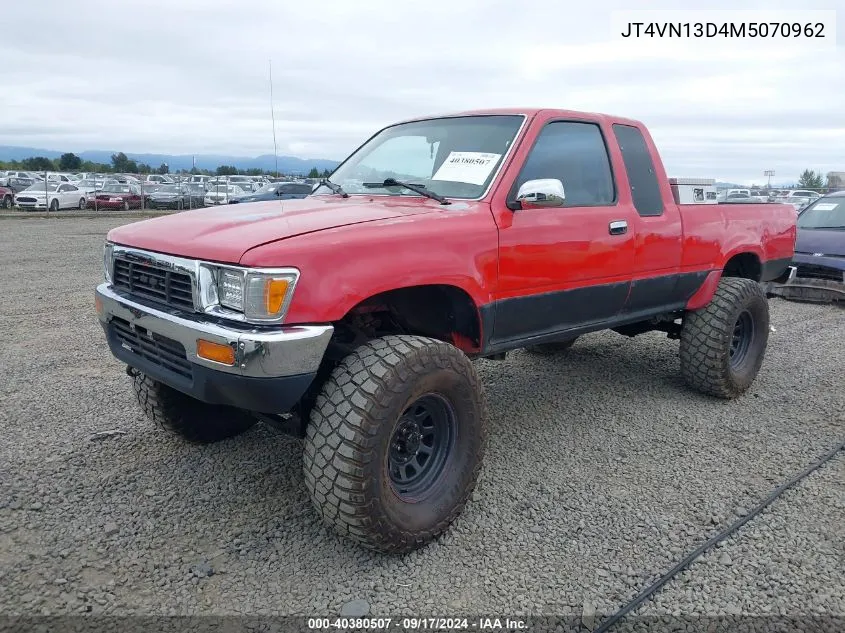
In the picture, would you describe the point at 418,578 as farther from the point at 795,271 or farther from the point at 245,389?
the point at 795,271

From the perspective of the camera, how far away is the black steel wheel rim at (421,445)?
10.2 ft

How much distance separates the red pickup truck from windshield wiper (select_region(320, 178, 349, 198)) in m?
0.07

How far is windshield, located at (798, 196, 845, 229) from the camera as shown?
31.0 feet

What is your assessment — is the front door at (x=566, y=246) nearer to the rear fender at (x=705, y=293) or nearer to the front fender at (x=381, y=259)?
the front fender at (x=381, y=259)

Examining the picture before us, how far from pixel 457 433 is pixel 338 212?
1.22 m

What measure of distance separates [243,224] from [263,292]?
0.55m

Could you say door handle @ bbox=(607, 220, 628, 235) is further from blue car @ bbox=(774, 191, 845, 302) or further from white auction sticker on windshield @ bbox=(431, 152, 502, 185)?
blue car @ bbox=(774, 191, 845, 302)

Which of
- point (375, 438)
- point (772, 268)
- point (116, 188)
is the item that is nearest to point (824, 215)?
point (772, 268)

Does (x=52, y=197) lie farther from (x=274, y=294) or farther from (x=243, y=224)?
(x=274, y=294)

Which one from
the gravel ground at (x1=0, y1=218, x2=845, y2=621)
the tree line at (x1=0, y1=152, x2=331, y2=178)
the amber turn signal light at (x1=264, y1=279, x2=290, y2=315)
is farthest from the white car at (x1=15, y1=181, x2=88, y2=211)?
the amber turn signal light at (x1=264, y1=279, x2=290, y2=315)

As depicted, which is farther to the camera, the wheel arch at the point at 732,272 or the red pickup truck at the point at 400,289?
the wheel arch at the point at 732,272

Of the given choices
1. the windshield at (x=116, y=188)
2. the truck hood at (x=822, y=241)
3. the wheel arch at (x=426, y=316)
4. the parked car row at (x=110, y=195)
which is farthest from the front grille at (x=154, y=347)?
the windshield at (x=116, y=188)

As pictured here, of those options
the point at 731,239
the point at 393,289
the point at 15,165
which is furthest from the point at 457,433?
the point at 15,165

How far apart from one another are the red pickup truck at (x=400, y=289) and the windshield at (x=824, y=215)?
6.04 m
